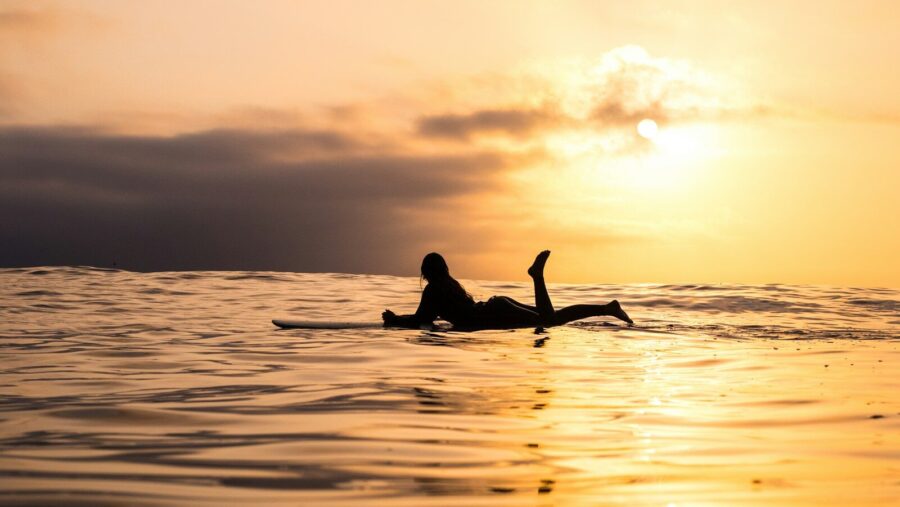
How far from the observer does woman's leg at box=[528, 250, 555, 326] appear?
13516 millimetres

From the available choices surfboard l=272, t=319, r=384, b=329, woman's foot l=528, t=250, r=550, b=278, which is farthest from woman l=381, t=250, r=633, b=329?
surfboard l=272, t=319, r=384, b=329

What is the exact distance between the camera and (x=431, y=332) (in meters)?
13.0

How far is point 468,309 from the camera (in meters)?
13.4

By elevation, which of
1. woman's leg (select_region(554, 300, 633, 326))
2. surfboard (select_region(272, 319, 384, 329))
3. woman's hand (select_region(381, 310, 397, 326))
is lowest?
surfboard (select_region(272, 319, 384, 329))

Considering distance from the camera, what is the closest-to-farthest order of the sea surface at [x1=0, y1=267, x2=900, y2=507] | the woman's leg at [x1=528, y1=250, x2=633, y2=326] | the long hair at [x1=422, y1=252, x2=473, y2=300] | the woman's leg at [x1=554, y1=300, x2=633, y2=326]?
1. the sea surface at [x1=0, y1=267, x2=900, y2=507]
2. the long hair at [x1=422, y1=252, x2=473, y2=300]
3. the woman's leg at [x1=528, y1=250, x2=633, y2=326]
4. the woman's leg at [x1=554, y1=300, x2=633, y2=326]

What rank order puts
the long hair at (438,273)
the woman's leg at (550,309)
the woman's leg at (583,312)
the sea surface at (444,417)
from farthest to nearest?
the woman's leg at (583,312), the woman's leg at (550,309), the long hair at (438,273), the sea surface at (444,417)

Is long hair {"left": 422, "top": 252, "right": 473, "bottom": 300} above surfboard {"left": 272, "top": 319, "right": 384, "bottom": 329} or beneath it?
above

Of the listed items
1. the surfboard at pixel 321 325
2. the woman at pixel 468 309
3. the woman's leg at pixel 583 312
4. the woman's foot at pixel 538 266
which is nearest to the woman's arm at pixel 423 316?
the woman at pixel 468 309

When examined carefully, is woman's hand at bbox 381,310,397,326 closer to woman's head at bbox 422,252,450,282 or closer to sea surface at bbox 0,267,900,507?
sea surface at bbox 0,267,900,507

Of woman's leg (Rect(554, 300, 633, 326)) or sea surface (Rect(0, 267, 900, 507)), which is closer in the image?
sea surface (Rect(0, 267, 900, 507))

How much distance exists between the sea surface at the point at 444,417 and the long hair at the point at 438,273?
51.9 inches

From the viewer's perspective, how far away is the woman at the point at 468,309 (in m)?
13.3

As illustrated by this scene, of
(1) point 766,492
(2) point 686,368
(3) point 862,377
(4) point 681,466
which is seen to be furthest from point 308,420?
(3) point 862,377

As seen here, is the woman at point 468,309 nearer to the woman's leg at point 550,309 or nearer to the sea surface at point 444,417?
the woman's leg at point 550,309
